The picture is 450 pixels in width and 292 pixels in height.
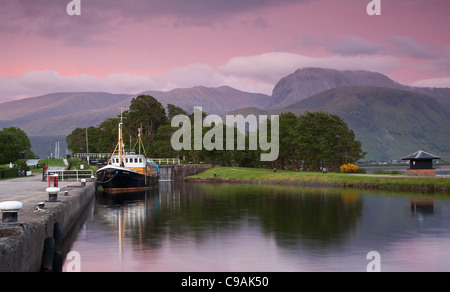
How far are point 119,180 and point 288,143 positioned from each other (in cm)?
5484

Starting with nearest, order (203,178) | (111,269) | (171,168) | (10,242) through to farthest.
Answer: (10,242) < (111,269) < (203,178) < (171,168)

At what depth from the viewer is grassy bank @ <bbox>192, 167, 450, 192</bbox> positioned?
6631cm

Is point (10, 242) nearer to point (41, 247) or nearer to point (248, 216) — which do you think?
point (41, 247)

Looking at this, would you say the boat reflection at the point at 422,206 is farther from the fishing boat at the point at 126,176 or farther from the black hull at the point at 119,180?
the fishing boat at the point at 126,176

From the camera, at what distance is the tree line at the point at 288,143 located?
104 metres

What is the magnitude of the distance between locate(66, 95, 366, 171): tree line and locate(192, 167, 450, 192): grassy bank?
13.7 m

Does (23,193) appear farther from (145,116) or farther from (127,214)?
(145,116)

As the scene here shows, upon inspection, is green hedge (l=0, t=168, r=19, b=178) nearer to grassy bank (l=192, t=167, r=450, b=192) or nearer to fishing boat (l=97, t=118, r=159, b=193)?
A: fishing boat (l=97, t=118, r=159, b=193)

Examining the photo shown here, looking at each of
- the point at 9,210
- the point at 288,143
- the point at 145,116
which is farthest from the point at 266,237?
the point at 145,116

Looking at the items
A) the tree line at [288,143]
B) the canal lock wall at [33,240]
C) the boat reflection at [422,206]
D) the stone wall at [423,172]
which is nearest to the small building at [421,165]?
the stone wall at [423,172]

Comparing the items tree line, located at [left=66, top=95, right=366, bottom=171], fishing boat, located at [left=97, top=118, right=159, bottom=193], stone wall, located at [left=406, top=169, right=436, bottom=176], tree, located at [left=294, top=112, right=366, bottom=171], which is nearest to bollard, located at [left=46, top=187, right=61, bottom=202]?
fishing boat, located at [left=97, top=118, right=159, bottom=193]
